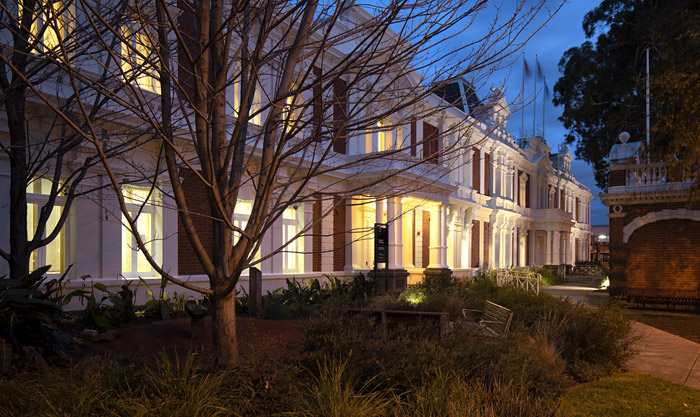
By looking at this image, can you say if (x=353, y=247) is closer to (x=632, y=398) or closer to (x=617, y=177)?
(x=617, y=177)

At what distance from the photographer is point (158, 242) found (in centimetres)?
1270

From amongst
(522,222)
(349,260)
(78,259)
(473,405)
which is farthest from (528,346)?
(522,222)

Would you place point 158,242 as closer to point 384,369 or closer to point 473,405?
point 384,369

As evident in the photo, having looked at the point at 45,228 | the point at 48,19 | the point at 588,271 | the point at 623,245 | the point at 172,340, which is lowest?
the point at 588,271

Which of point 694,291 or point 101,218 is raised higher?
point 101,218

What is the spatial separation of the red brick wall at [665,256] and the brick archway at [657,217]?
0.56 feet

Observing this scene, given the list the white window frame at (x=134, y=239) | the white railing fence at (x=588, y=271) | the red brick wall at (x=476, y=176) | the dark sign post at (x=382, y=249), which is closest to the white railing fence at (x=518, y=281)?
the dark sign post at (x=382, y=249)

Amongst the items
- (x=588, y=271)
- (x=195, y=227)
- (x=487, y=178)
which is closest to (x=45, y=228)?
(x=195, y=227)

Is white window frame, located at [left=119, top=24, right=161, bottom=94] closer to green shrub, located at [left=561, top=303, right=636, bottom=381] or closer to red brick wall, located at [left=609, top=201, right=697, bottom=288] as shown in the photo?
green shrub, located at [left=561, top=303, right=636, bottom=381]

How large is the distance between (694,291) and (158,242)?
16030 millimetres

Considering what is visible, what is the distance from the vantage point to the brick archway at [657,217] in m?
16.7

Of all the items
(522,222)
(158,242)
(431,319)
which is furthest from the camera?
(522,222)

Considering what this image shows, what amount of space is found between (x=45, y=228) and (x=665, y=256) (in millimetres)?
17653

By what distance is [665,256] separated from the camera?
17.2 metres
